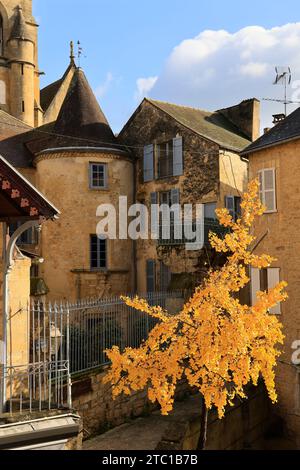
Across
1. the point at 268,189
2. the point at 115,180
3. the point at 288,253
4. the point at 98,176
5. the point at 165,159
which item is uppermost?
the point at 165,159

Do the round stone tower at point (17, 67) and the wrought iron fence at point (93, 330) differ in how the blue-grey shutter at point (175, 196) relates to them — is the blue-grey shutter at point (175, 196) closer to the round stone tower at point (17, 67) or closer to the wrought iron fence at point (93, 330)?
the wrought iron fence at point (93, 330)

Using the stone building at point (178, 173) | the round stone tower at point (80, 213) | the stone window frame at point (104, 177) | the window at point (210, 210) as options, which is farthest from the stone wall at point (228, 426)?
the stone window frame at point (104, 177)

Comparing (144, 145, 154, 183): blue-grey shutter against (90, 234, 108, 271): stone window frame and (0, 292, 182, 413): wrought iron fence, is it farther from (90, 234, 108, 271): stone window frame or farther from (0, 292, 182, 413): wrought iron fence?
(0, 292, 182, 413): wrought iron fence

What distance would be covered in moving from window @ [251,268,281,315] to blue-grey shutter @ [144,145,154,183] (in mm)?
7103

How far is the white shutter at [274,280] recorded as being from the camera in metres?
16.9

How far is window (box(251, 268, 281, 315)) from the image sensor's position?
1705 centimetres

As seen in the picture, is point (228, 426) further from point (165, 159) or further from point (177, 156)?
point (165, 159)

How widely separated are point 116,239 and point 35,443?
1555 centimetres

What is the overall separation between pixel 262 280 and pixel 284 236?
71.5 inches

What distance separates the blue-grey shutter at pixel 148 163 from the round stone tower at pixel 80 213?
1.33m

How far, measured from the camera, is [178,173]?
21719 mm

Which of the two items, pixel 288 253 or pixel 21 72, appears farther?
pixel 21 72

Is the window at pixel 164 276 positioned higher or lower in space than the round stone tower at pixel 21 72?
lower

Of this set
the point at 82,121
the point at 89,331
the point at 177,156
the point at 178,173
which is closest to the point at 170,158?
the point at 177,156
